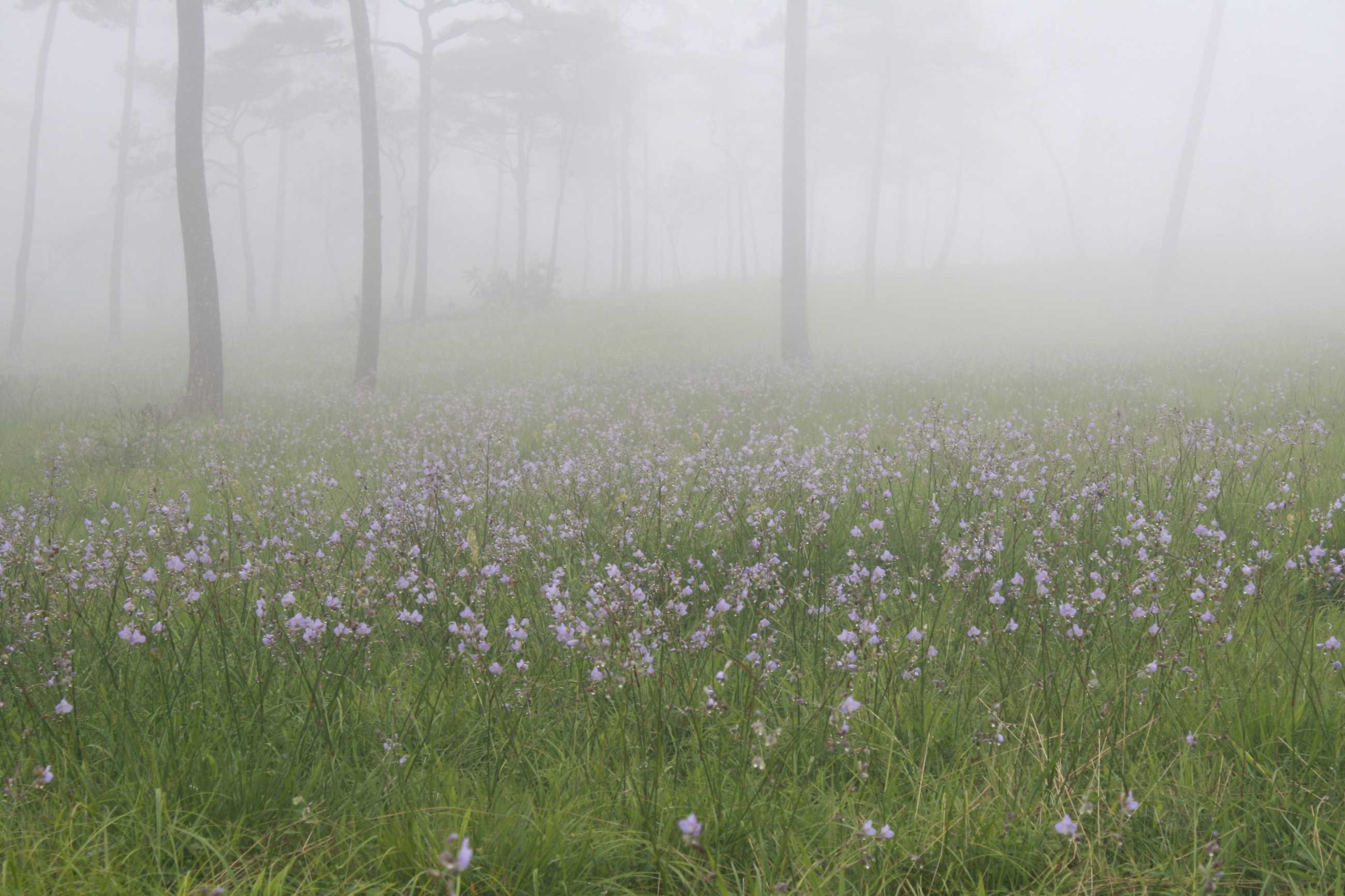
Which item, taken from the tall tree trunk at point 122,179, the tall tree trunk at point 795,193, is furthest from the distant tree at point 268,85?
the tall tree trunk at point 795,193

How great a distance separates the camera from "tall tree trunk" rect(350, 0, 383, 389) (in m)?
14.4

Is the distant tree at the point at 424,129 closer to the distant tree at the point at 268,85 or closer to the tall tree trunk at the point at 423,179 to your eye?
the tall tree trunk at the point at 423,179

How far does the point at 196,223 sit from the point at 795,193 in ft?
35.6

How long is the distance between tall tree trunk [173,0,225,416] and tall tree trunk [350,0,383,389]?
2678mm

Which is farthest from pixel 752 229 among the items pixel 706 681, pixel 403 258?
pixel 706 681

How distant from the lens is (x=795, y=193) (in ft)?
52.3

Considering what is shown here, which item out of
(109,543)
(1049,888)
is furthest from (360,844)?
(109,543)

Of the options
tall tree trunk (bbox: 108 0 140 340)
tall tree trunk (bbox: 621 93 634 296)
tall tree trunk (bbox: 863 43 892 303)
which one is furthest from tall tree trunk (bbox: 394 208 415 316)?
tall tree trunk (bbox: 863 43 892 303)

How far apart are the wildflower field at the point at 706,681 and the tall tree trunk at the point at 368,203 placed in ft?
29.5

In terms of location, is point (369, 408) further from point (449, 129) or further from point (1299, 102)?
point (1299, 102)

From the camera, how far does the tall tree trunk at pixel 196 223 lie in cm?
1127

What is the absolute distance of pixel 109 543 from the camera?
3.31 metres

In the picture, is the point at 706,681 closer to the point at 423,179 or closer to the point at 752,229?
the point at 423,179

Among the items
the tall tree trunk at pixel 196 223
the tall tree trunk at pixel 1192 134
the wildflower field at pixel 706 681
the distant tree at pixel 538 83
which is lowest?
the wildflower field at pixel 706 681
